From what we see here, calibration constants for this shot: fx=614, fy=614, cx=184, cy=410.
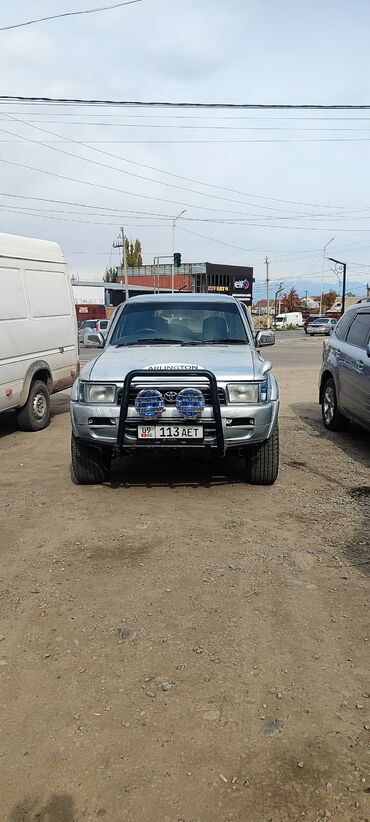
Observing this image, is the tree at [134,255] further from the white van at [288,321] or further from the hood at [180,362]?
the hood at [180,362]

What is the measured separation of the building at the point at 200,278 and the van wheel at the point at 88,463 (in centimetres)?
7770

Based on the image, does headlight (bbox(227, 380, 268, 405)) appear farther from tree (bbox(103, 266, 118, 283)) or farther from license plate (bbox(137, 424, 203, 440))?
tree (bbox(103, 266, 118, 283))

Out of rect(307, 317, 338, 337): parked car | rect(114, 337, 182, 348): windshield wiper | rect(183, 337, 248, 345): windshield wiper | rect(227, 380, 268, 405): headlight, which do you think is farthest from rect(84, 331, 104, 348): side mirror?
rect(307, 317, 338, 337): parked car

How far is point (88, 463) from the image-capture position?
5.49 metres

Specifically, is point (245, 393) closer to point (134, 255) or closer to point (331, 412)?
point (331, 412)

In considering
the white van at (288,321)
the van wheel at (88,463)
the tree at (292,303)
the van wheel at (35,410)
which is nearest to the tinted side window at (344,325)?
the van wheel at (88,463)

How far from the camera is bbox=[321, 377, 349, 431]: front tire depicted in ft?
27.3

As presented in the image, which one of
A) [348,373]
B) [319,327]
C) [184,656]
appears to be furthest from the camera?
[319,327]

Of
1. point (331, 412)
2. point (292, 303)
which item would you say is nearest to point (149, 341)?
point (331, 412)

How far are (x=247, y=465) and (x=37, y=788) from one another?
369 centimetres

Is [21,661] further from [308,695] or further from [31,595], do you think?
[308,695]

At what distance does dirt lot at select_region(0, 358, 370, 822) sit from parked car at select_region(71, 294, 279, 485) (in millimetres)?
393

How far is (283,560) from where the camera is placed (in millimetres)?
3980

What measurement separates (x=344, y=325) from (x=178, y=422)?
426 cm
